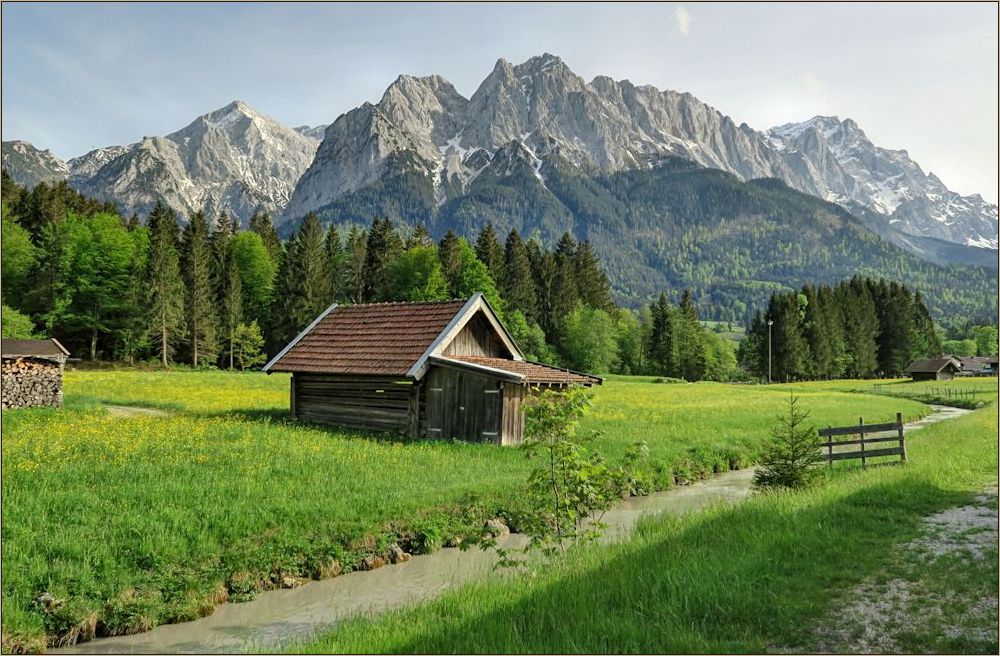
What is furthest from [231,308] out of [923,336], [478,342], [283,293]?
[923,336]

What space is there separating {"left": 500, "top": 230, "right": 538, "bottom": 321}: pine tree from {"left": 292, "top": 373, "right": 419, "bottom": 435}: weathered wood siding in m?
59.9

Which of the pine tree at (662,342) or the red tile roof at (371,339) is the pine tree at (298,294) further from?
the pine tree at (662,342)

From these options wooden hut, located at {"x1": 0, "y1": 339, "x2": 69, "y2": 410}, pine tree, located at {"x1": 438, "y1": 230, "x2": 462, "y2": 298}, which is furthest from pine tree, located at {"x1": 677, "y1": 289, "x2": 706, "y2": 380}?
wooden hut, located at {"x1": 0, "y1": 339, "x2": 69, "y2": 410}

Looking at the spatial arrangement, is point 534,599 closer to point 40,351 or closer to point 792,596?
point 792,596

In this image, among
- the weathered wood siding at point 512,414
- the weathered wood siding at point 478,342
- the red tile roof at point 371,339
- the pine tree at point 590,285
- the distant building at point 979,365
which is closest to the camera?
the weathered wood siding at point 512,414

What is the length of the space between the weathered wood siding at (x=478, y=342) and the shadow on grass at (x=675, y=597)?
15.6 metres

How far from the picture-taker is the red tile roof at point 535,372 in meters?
23.8

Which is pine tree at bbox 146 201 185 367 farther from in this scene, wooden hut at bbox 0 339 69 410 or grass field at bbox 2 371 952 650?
grass field at bbox 2 371 952 650

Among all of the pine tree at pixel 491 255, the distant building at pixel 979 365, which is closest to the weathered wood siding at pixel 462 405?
the pine tree at pixel 491 255

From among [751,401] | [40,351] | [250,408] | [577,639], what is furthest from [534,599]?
[751,401]

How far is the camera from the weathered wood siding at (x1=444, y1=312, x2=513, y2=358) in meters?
26.7

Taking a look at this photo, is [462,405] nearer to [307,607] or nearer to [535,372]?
[535,372]

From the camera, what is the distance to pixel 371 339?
92.3 ft

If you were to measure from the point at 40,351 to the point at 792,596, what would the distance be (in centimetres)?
3299
